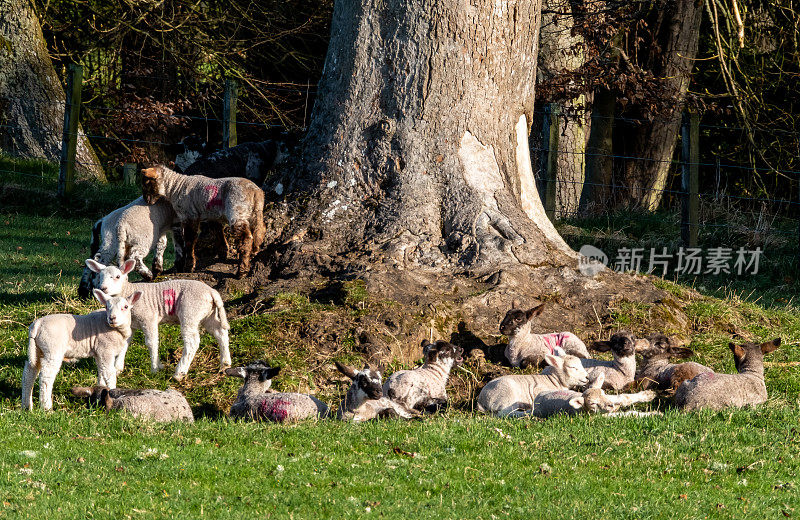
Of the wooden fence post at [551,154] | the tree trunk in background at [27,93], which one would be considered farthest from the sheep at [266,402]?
the tree trunk in background at [27,93]

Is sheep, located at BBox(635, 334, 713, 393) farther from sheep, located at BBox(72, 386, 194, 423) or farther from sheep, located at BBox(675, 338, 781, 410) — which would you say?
sheep, located at BBox(72, 386, 194, 423)

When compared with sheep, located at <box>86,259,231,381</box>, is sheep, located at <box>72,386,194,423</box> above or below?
below

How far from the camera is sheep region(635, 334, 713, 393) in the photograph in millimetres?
8047

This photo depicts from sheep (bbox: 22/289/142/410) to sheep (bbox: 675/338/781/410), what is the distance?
172 inches

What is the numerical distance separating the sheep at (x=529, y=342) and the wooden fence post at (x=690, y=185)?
21.9 ft

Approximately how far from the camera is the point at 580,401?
725cm

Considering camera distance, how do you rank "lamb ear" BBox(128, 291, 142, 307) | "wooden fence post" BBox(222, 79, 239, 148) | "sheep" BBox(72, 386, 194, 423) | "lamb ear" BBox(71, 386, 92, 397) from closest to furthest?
"sheep" BBox(72, 386, 194, 423)
"lamb ear" BBox(71, 386, 92, 397)
"lamb ear" BBox(128, 291, 142, 307)
"wooden fence post" BBox(222, 79, 239, 148)

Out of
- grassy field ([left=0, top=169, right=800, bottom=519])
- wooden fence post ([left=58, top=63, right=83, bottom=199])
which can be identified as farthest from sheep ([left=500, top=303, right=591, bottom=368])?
wooden fence post ([left=58, top=63, right=83, bottom=199])

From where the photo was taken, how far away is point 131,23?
18.3 metres

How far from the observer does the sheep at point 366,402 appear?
281 inches

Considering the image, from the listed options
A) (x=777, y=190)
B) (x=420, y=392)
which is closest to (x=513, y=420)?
(x=420, y=392)

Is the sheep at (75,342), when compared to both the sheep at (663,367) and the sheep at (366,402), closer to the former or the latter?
the sheep at (366,402)
